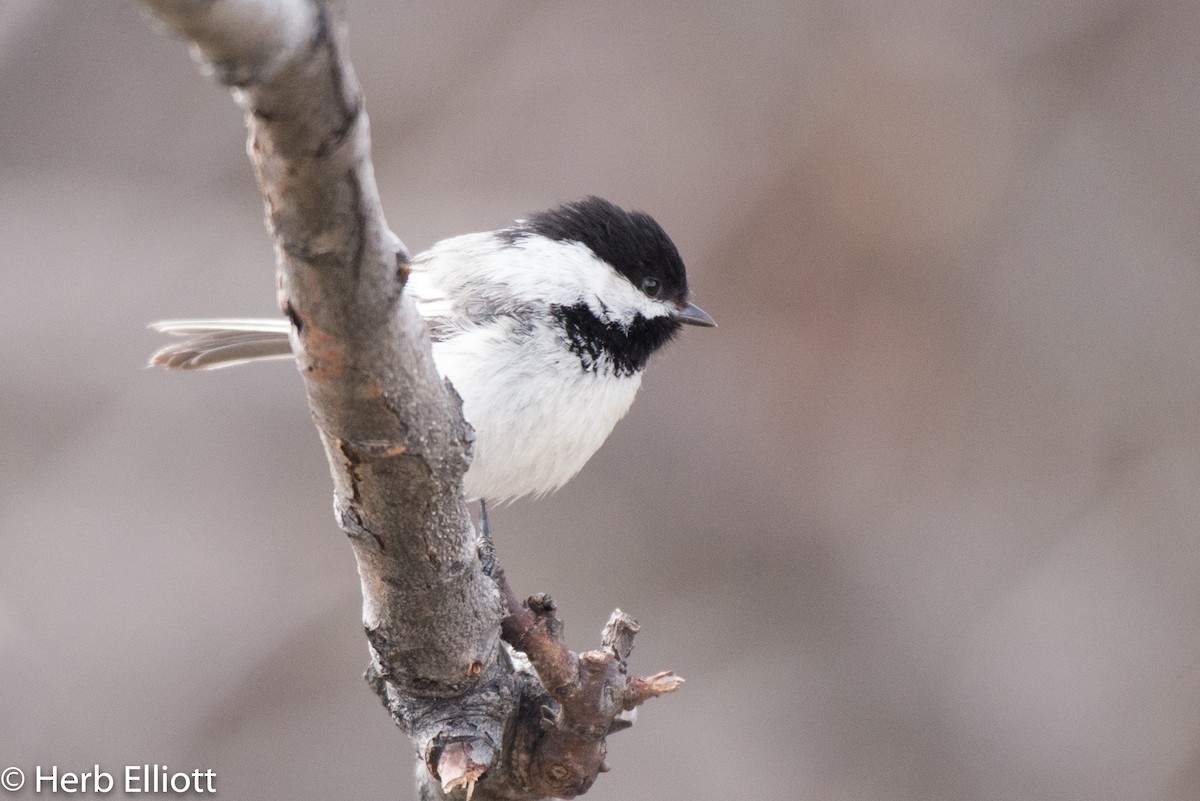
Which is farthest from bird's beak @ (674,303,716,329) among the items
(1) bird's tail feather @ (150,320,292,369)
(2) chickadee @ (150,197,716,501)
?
(1) bird's tail feather @ (150,320,292,369)

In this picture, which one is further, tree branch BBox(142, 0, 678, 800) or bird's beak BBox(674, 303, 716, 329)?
bird's beak BBox(674, 303, 716, 329)

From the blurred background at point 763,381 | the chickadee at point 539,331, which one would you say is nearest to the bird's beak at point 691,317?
the chickadee at point 539,331

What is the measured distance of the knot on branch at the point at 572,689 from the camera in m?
1.59

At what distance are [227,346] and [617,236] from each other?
907 mm

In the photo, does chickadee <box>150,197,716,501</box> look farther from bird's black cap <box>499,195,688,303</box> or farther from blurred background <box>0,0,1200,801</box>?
blurred background <box>0,0,1200,801</box>

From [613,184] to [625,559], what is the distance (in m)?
1.48

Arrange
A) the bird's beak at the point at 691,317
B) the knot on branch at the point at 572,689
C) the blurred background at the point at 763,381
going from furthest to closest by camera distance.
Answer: the blurred background at the point at 763,381 → the bird's beak at the point at 691,317 → the knot on branch at the point at 572,689

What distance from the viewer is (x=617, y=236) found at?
2.39 m

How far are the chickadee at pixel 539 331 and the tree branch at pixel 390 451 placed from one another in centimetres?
43

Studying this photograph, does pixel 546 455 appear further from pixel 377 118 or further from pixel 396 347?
pixel 377 118

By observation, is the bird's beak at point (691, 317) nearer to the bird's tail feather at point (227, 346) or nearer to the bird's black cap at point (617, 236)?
the bird's black cap at point (617, 236)

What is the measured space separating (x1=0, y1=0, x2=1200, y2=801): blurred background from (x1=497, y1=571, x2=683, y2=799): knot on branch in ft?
7.45

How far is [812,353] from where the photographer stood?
4.35 metres

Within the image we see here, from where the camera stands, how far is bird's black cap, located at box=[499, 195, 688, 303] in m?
2.39
